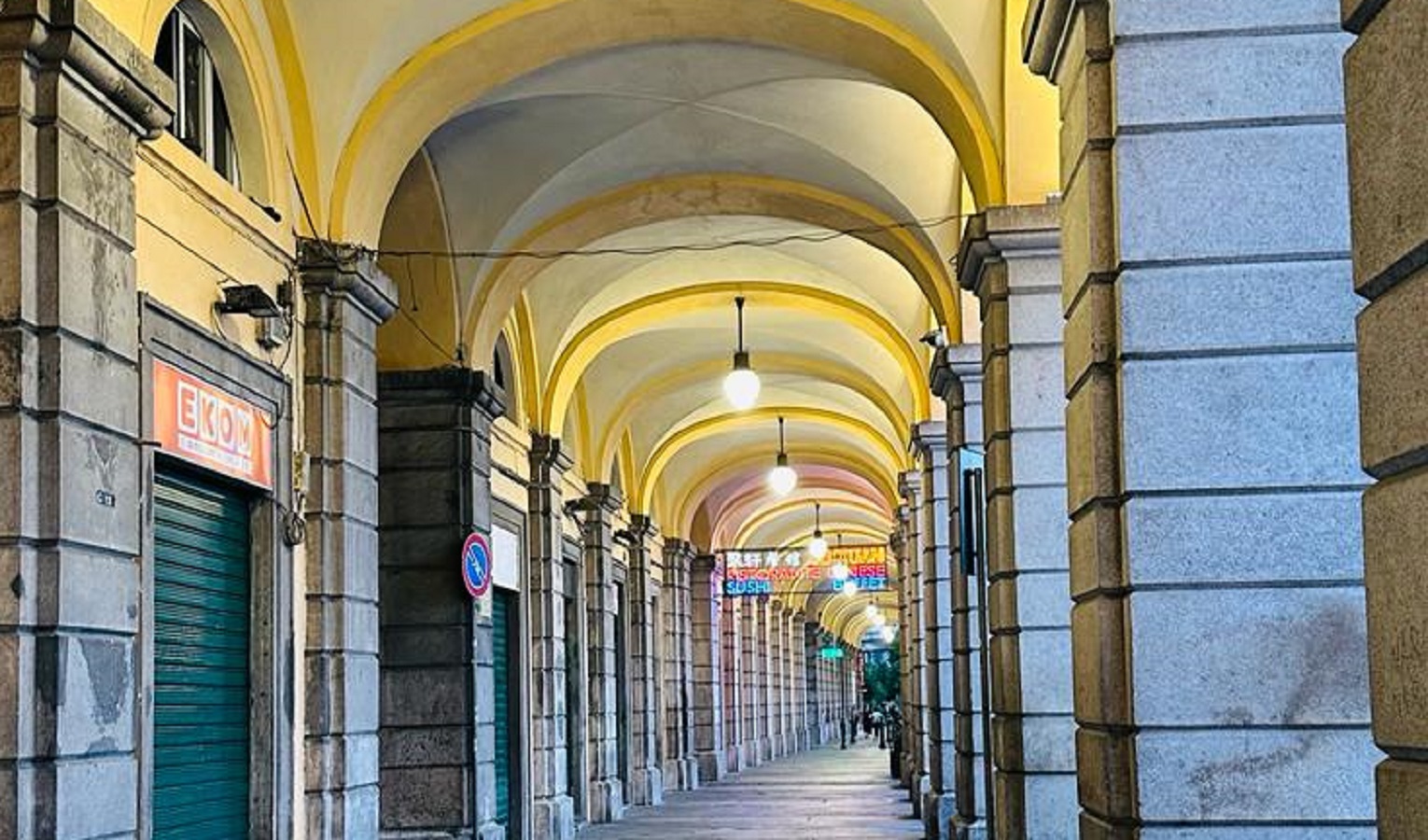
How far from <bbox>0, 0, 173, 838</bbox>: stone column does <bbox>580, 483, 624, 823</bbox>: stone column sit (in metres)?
15.0

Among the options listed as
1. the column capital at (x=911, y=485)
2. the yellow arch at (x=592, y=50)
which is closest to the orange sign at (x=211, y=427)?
the yellow arch at (x=592, y=50)

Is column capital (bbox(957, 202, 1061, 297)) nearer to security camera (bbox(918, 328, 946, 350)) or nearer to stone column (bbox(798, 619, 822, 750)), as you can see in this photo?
security camera (bbox(918, 328, 946, 350))

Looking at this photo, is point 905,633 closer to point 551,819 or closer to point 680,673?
point 680,673

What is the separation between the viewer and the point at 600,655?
23.2 metres

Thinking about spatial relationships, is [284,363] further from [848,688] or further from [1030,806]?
[848,688]

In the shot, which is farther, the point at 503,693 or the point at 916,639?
the point at 916,639

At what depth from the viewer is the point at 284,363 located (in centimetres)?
1072

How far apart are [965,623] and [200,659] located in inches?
242

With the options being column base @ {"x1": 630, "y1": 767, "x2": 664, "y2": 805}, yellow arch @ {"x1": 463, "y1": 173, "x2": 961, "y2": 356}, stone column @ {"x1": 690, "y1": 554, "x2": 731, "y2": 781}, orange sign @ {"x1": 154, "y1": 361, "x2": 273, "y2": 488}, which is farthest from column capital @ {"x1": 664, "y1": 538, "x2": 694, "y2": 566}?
orange sign @ {"x1": 154, "y1": 361, "x2": 273, "y2": 488}

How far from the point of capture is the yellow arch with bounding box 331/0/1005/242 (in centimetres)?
1181

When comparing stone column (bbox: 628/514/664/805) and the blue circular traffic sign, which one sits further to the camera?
stone column (bbox: 628/514/664/805)

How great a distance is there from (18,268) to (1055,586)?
5841 mm

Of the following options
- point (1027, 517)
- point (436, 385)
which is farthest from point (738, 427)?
point (1027, 517)

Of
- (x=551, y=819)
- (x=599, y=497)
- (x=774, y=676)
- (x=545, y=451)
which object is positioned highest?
(x=545, y=451)
